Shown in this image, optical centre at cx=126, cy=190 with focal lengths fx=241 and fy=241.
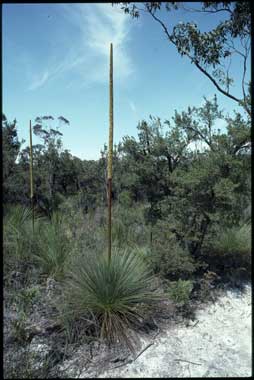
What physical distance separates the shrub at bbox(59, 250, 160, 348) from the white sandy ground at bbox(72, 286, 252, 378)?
322mm

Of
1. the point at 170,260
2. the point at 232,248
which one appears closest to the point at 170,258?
the point at 170,260

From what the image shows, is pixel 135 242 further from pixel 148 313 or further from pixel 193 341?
pixel 193 341

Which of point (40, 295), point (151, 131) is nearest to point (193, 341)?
point (40, 295)

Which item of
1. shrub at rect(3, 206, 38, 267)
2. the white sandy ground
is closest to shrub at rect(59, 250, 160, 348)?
the white sandy ground

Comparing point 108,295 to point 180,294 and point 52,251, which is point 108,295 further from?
point 52,251

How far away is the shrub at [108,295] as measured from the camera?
283cm

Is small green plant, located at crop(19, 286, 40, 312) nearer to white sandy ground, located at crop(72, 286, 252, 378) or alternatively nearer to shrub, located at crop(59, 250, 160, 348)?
shrub, located at crop(59, 250, 160, 348)

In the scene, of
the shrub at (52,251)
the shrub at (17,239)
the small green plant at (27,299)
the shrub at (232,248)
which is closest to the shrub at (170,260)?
the shrub at (232,248)

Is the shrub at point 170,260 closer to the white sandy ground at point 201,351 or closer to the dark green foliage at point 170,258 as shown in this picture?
the dark green foliage at point 170,258

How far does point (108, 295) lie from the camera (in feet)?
9.62

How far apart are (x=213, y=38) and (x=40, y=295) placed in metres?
4.69

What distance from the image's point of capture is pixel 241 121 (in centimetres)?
409

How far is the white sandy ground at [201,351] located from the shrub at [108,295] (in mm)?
322

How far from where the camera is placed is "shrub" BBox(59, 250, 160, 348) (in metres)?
2.83
